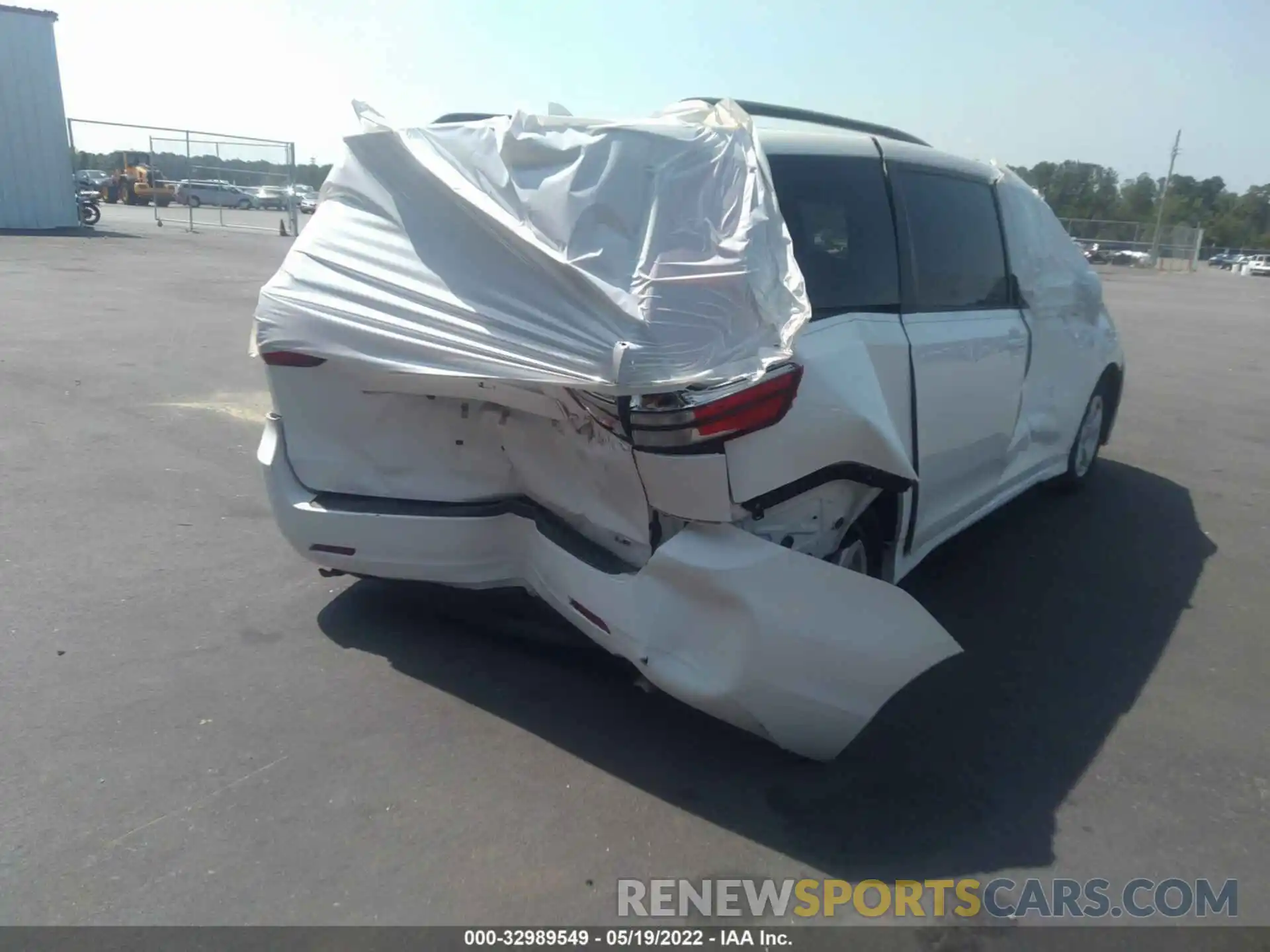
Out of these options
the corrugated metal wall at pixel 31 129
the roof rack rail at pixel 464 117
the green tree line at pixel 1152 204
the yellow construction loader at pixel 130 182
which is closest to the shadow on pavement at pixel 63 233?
the corrugated metal wall at pixel 31 129

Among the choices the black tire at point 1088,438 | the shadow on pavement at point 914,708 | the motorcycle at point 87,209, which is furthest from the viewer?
the motorcycle at point 87,209

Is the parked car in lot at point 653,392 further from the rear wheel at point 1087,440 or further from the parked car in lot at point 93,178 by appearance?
the parked car in lot at point 93,178

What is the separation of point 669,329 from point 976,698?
2.09 meters

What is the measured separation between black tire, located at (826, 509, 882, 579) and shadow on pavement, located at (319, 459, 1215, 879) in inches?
21.2

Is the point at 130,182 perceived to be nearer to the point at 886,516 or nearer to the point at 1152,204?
the point at 886,516

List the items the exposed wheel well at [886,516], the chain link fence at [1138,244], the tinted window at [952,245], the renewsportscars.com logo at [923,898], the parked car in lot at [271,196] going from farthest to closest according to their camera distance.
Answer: the chain link fence at [1138,244]
the parked car in lot at [271,196]
the tinted window at [952,245]
the exposed wheel well at [886,516]
the renewsportscars.com logo at [923,898]

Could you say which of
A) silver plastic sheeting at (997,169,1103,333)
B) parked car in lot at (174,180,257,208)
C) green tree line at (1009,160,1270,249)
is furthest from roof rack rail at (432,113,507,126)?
green tree line at (1009,160,1270,249)

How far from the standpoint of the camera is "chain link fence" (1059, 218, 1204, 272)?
4778 cm

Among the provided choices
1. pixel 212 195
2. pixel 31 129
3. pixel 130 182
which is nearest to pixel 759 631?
pixel 31 129

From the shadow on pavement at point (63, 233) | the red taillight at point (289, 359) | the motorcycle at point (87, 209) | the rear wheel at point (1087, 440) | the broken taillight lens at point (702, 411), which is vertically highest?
the broken taillight lens at point (702, 411)

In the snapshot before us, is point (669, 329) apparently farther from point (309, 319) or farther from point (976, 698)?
point (976, 698)

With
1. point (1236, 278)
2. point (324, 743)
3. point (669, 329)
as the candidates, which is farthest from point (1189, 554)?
point (1236, 278)

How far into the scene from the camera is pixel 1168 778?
3.44 meters

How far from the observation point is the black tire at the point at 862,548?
3.58 m
